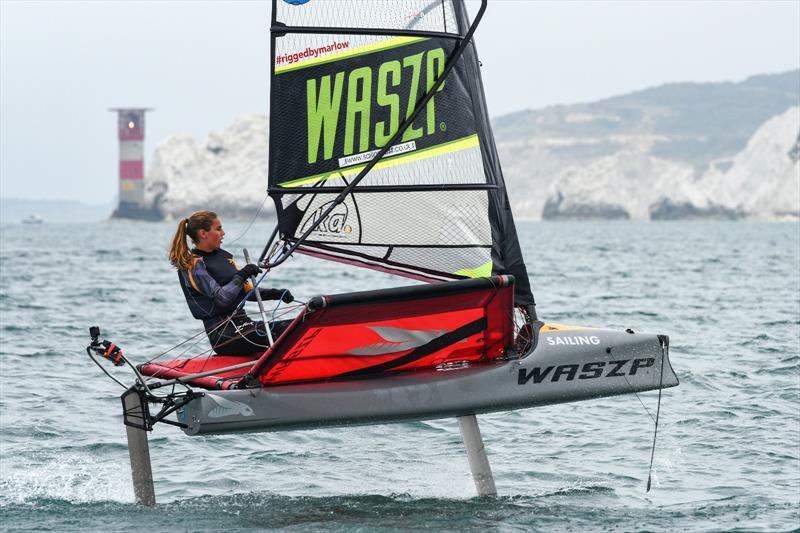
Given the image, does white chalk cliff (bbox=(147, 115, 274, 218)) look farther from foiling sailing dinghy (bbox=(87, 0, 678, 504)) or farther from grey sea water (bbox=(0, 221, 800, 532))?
foiling sailing dinghy (bbox=(87, 0, 678, 504))

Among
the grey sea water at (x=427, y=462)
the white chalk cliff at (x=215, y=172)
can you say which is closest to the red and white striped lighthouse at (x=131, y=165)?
the white chalk cliff at (x=215, y=172)

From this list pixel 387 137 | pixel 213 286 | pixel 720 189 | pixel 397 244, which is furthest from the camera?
pixel 720 189

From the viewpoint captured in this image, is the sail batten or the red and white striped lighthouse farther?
the red and white striped lighthouse

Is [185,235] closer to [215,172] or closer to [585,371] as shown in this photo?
[585,371]

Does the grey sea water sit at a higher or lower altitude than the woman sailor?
lower

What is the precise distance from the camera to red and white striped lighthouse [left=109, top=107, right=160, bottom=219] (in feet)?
460

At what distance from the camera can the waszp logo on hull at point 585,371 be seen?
6562 mm

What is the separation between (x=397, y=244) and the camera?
7.27m

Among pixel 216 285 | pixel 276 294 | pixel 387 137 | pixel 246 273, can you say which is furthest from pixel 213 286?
pixel 387 137

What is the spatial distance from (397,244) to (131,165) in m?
138

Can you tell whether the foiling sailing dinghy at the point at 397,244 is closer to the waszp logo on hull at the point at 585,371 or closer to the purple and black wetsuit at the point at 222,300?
the waszp logo on hull at the point at 585,371

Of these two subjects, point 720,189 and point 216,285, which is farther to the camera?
point 720,189

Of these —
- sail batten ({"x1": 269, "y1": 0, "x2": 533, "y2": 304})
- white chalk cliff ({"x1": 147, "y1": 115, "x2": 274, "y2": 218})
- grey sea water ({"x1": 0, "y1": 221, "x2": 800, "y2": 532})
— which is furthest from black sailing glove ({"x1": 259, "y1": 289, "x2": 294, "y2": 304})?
white chalk cliff ({"x1": 147, "y1": 115, "x2": 274, "y2": 218})

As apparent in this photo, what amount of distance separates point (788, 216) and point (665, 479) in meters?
120
